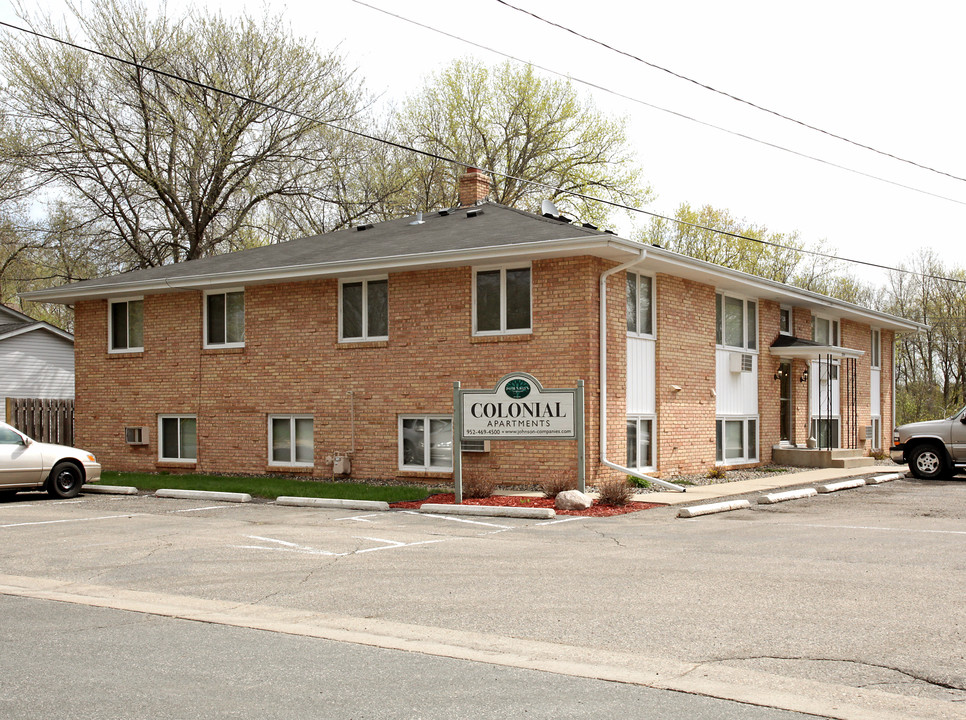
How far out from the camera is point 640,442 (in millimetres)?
19688

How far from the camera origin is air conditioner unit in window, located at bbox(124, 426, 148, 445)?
2336 centimetres

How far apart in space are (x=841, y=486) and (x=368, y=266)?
10271 millimetres

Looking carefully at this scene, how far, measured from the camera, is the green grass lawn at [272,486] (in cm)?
1744

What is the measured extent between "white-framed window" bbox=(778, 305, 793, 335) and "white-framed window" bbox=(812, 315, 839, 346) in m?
1.75

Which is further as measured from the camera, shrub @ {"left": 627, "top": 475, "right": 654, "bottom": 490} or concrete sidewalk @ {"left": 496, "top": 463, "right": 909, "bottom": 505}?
shrub @ {"left": 627, "top": 475, "right": 654, "bottom": 490}

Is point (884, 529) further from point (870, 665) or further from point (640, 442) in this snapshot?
point (870, 665)

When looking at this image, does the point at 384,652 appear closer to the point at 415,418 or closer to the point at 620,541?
the point at 620,541

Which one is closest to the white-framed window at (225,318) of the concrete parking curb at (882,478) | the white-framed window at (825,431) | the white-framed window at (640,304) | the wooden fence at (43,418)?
the wooden fence at (43,418)

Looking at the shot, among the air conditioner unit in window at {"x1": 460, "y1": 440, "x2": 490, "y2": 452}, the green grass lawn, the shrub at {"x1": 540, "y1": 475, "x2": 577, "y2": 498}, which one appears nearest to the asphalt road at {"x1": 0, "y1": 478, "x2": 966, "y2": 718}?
the shrub at {"x1": 540, "y1": 475, "x2": 577, "y2": 498}

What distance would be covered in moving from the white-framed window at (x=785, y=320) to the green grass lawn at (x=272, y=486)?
11943mm

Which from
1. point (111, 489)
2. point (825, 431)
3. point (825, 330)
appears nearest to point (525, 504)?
point (111, 489)

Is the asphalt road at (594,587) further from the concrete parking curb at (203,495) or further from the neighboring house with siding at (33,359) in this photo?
the neighboring house with siding at (33,359)

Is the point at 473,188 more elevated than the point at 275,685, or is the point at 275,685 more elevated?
the point at 473,188

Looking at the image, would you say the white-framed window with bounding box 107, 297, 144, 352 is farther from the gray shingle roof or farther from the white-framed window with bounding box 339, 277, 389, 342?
the white-framed window with bounding box 339, 277, 389, 342
